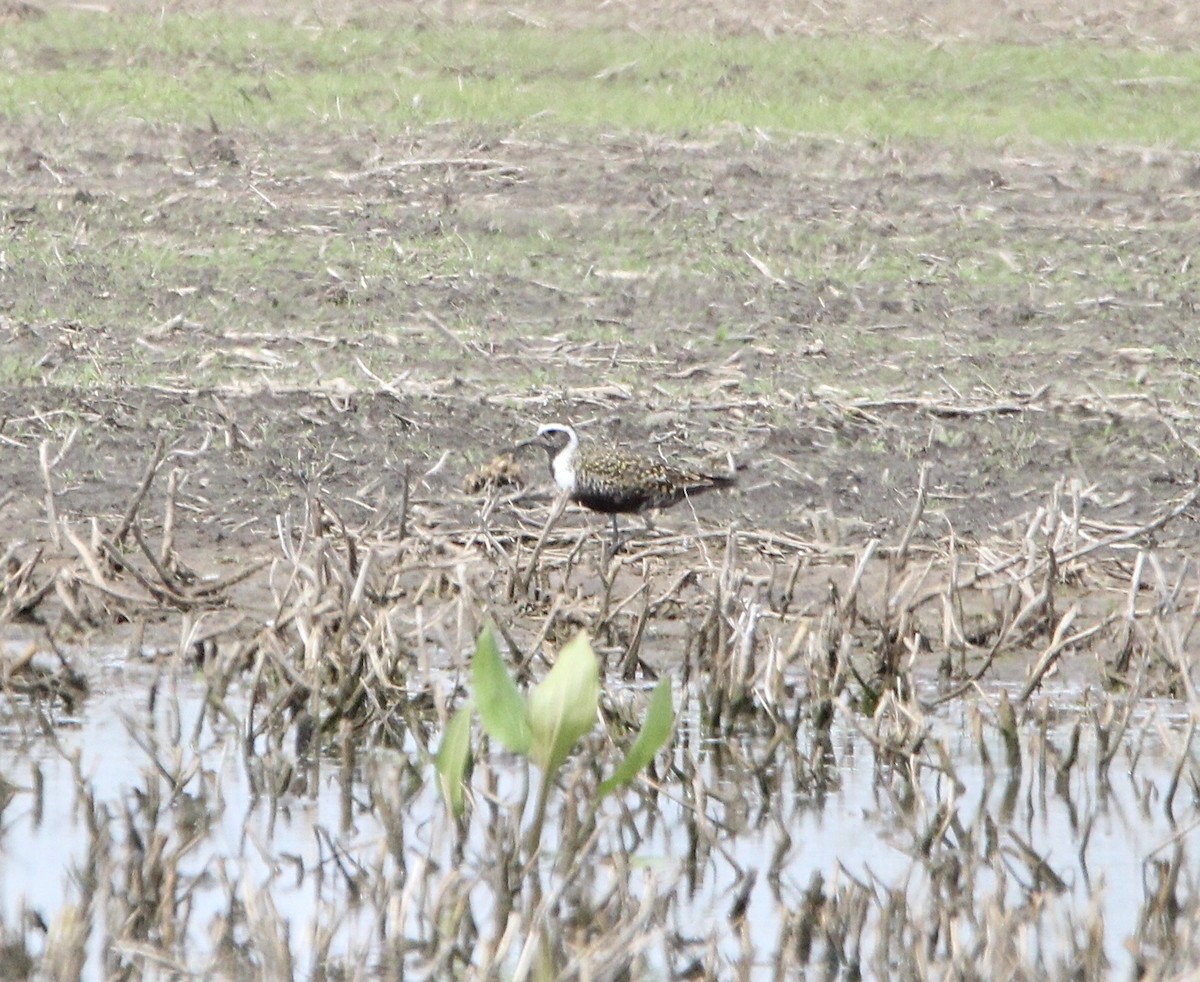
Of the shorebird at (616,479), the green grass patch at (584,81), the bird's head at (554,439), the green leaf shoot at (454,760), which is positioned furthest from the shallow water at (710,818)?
the green grass patch at (584,81)

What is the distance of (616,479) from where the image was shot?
30.4 feet

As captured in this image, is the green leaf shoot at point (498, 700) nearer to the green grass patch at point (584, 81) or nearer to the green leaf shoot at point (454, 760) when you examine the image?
the green leaf shoot at point (454, 760)

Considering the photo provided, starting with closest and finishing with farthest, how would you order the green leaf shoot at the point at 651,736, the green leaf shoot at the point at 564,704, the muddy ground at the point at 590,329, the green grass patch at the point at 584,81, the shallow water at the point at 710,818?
the green leaf shoot at the point at 564,704, the green leaf shoot at the point at 651,736, the shallow water at the point at 710,818, the muddy ground at the point at 590,329, the green grass patch at the point at 584,81

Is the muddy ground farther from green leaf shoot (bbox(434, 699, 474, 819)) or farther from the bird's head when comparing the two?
green leaf shoot (bbox(434, 699, 474, 819))

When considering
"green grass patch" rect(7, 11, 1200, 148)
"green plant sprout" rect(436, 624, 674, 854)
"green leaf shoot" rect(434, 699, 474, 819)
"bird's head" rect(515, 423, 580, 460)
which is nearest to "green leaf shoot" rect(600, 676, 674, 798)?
"green plant sprout" rect(436, 624, 674, 854)

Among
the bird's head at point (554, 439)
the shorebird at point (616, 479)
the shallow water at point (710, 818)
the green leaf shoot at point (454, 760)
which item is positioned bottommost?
the shallow water at point (710, 818)

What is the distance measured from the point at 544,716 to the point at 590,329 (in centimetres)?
712

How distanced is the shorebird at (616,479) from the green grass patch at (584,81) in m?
7.60

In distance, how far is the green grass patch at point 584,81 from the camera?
17156 millimetres

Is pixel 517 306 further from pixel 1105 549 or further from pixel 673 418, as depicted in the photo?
pixel 1105 549

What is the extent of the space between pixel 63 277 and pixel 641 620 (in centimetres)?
649

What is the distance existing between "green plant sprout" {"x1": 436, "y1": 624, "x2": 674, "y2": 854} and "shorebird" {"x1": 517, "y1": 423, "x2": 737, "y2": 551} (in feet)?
11.0

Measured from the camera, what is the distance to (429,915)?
5.16 metres

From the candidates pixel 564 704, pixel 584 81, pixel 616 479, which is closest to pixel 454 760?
pixel 564 704
